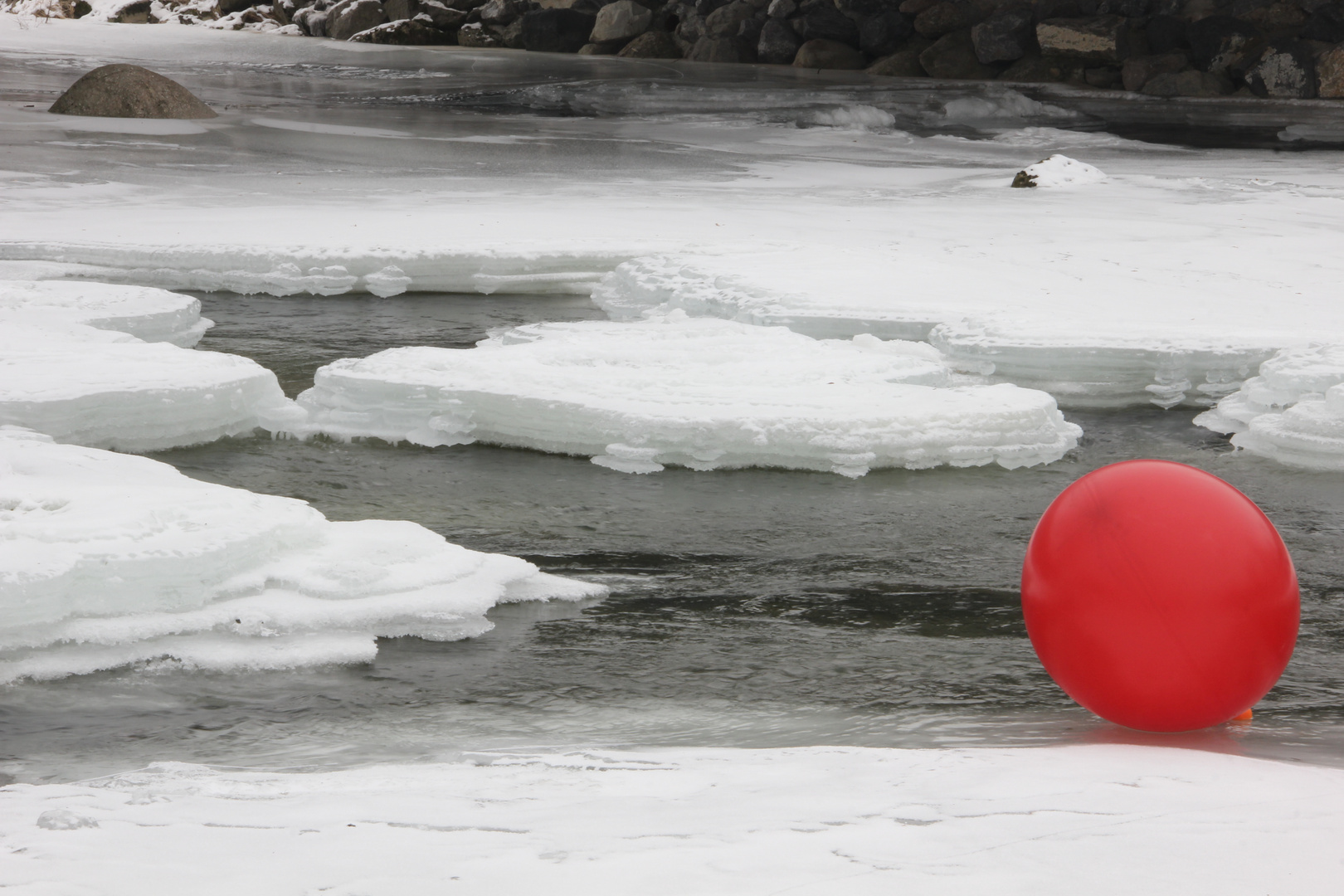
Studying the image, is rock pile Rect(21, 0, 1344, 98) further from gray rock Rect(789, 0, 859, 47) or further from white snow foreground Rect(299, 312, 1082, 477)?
white snow foreground Rect(299, 312, 1082, 477)

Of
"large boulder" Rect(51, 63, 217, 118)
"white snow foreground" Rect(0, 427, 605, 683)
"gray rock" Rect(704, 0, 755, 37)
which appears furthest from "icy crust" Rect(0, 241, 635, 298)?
"gray rock" Rect(704, 0, 755, 37)

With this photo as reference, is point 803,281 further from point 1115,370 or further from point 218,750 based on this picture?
point 218,750

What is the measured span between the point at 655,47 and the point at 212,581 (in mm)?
29019

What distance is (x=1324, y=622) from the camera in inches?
146

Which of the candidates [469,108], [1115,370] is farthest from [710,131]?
[1115,370]

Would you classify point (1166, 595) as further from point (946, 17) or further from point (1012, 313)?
point (946, 17)

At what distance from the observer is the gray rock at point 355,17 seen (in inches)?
1366

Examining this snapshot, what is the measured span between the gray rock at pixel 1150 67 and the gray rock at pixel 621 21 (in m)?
11.6

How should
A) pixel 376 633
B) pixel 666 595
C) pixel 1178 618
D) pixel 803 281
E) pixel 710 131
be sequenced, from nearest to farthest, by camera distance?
pixel 1178 618, pixel 376 633, pixel 666 595, pixel 803 281, pixel 710 131

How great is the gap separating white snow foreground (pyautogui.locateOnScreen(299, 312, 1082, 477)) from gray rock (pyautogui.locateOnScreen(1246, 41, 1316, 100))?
20.9 m

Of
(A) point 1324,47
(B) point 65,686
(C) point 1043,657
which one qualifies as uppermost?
(A) point 1324,47

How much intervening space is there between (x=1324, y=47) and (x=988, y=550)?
2271cm

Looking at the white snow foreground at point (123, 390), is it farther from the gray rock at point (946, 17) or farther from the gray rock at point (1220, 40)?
the gray rock at point (946, 17)

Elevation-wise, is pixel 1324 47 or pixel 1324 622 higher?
pixel 1324 47
